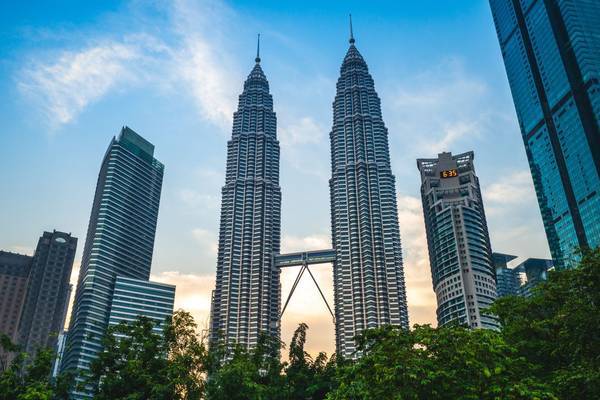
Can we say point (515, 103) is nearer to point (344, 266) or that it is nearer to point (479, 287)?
point (479, 287)

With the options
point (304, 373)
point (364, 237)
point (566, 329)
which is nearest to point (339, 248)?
point (364, 237)

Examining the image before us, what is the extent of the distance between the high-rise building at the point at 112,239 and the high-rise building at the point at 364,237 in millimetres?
74585

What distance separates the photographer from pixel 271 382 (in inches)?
1451

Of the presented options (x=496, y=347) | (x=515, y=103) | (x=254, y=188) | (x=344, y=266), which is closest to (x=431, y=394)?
(x=496, y=347)

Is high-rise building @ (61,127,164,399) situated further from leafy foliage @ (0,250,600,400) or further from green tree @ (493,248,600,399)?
green tree @ (493,248,600,399)

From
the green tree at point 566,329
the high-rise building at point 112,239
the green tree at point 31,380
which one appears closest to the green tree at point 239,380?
the green tree at point 31,380

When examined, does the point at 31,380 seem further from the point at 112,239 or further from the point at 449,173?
the point at 449,173

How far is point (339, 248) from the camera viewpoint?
180750 millimetres

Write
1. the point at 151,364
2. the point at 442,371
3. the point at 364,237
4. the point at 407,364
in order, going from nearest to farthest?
the point at 442,371 → the point at 407,364 → the point at 151,364 → the point at 364,237

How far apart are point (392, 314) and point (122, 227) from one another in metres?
101

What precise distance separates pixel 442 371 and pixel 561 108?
127 m

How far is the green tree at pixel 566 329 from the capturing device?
17141 millimetres

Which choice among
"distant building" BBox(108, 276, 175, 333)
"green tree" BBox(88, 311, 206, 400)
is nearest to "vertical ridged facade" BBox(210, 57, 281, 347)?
"distant building" BBox(108, 276, 175, 333)

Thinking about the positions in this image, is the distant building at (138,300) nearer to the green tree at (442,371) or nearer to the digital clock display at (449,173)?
the digital clock display at (449,173)
